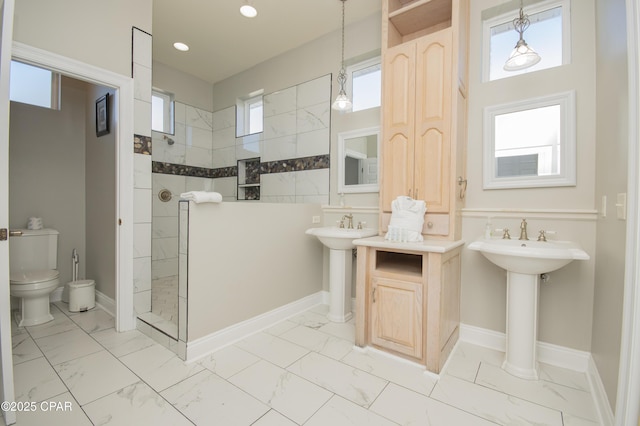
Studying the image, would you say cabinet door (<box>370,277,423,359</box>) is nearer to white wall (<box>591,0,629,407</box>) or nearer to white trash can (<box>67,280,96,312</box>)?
white wall (<box>591,0,629,407</box>)

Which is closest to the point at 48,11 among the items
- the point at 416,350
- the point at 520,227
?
the point at 416,350

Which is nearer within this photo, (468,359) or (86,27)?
(468,359)

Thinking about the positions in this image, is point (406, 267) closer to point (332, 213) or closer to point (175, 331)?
point (332, 213)

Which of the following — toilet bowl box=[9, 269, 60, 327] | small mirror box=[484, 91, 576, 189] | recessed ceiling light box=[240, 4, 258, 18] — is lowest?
toilet bowl box=[9, 269, 60, 327]

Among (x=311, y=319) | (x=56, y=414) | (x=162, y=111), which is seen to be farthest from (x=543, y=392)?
(x=162, y=111)

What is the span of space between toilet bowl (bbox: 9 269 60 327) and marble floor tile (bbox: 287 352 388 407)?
2381 mm

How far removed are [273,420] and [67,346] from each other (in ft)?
6.01

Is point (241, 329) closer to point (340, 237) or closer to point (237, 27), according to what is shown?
point (340, 237)

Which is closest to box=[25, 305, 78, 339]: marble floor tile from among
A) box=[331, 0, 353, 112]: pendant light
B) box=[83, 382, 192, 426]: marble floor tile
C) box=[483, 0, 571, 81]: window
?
box=[83, 382, 192, 426]: marble floor tile

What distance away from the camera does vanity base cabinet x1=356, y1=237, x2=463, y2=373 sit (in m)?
1.84

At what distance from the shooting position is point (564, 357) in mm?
1963

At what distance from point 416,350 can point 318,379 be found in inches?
27.5

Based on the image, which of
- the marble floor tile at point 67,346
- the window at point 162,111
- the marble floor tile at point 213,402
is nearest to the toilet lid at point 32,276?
the marble floor tile at point 67,346

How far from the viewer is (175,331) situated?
7.09 ft
